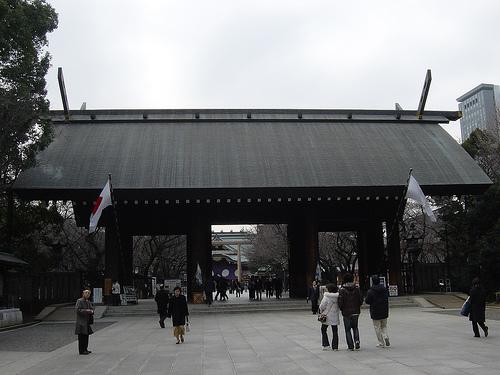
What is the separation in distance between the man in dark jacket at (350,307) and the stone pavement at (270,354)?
329 mm

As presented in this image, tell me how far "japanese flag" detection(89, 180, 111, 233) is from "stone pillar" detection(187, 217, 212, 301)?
5278 mm

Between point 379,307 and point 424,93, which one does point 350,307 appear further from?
point 424,93

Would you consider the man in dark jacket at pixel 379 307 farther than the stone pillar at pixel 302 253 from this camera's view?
No

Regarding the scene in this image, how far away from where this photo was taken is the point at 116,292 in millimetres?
24484

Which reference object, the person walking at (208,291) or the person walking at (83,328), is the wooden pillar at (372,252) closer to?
the person walking at (208,291)

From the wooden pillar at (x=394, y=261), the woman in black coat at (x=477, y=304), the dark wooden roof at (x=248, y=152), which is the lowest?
the woman in black coat at (x=477, y=304)

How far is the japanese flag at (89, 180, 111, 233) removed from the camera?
20.3m

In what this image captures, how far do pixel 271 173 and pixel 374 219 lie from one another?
694cm


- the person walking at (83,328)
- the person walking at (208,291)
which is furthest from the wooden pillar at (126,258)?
the person walking at (83,328)

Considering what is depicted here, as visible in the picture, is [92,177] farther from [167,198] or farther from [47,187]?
[167,198]

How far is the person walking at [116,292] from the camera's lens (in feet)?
80.0

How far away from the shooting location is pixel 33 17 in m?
18.1

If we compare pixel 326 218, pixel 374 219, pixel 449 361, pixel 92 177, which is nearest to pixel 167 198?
pixel 92 177

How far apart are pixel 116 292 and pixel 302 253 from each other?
1017 cm
